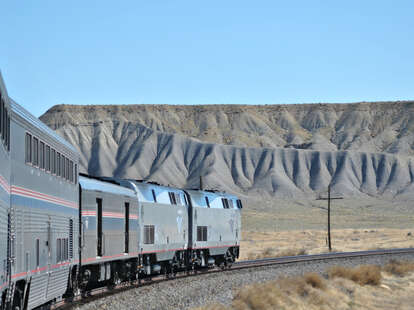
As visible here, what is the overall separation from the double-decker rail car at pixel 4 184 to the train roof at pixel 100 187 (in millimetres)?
9116

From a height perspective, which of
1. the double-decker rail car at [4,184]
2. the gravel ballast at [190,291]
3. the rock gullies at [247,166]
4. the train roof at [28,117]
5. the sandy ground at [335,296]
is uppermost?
the rock gullies at [247,166]

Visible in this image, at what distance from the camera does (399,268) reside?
144 ft

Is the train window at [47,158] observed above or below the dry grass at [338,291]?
above

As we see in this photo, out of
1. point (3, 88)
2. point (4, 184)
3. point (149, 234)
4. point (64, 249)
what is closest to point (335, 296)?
point (149, 234)

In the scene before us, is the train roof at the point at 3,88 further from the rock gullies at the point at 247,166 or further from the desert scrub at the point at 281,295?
the rock gullies at the point at 247,166

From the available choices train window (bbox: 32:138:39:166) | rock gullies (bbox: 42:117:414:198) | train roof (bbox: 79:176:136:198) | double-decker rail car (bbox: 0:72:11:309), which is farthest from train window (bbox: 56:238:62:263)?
rock gullies (bbox: 42:117:414:198)

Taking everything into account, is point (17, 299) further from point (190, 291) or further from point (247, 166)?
point (247, 166)

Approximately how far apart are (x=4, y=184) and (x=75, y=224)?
8.40m

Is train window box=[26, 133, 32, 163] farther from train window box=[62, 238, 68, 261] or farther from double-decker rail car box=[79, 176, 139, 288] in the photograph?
double-decker rail car box=[79, 176, 139, 288]

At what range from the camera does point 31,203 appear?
1491cm

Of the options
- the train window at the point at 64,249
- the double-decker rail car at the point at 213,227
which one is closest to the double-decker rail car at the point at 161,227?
the double-decker rail car at the point at 213,227

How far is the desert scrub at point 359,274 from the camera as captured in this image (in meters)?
37.9

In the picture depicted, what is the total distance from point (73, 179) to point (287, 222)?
11124cm

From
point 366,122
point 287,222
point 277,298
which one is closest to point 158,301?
point 277,298
